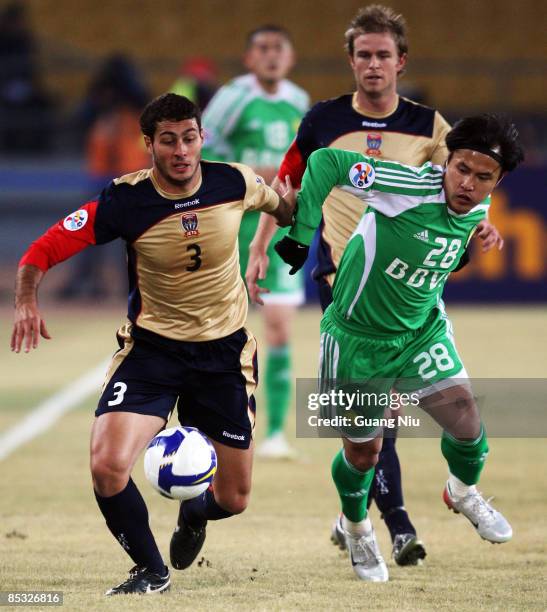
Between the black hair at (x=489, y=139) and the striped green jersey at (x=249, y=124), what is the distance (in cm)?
340

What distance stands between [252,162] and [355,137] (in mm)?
2496

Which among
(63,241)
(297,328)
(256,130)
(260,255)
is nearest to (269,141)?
(256,130)

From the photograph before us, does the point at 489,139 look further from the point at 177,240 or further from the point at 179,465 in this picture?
the point at 179,465

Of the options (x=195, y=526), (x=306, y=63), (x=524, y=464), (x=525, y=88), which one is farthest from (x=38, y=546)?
(x=525, y=88)

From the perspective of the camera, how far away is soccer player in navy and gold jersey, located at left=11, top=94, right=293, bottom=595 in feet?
16.3

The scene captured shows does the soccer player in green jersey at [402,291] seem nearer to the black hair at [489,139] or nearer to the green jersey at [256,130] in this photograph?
the black hair at [489,139]

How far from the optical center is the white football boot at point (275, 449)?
26.8ft

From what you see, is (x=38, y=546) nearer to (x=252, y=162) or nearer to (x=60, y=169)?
(x=252, y=162)

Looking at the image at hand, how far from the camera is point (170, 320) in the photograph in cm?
534

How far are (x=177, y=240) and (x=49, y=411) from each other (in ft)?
15.8

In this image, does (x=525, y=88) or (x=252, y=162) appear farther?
(x=525, y=88)

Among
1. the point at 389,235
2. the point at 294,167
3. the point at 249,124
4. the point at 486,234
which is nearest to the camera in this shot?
the point at 389,235

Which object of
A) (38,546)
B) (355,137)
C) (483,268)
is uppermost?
(355,137)

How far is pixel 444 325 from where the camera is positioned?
5.50 metres
